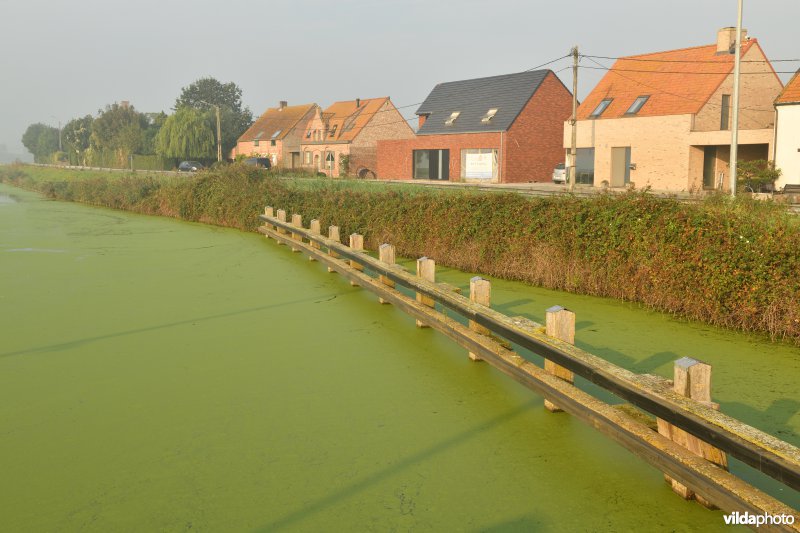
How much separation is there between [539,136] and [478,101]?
483 cm

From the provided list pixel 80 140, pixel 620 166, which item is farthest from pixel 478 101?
pixel 80 140

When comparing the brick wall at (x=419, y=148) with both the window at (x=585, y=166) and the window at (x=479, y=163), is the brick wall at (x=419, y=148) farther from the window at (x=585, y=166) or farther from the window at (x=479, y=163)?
the window at (x=585, y=166)

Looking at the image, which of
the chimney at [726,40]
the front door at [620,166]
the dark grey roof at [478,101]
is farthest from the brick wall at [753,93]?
the dark grey roof at [478,101]

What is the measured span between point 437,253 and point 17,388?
29.6ft

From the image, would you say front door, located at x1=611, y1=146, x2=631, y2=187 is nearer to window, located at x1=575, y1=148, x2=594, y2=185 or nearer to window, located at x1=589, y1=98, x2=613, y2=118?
window, located at x1=575, y1=148, x2=594, y2=185

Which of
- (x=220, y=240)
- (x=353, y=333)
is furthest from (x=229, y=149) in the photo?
(x=353, y=333)

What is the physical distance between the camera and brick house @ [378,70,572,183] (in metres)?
40.1

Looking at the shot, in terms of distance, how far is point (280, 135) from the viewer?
215ft

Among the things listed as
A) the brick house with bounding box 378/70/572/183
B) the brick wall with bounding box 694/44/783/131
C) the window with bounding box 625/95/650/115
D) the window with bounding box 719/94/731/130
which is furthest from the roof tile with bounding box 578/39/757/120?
the brick house with bounding box 378/70/572/183

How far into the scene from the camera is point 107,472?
193 inches

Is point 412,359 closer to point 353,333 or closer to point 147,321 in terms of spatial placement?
point 353,333

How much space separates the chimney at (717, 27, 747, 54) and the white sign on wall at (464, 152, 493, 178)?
13121 mm

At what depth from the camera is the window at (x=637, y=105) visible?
33.9 meters

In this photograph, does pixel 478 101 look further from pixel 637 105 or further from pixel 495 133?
pixel 637 105
